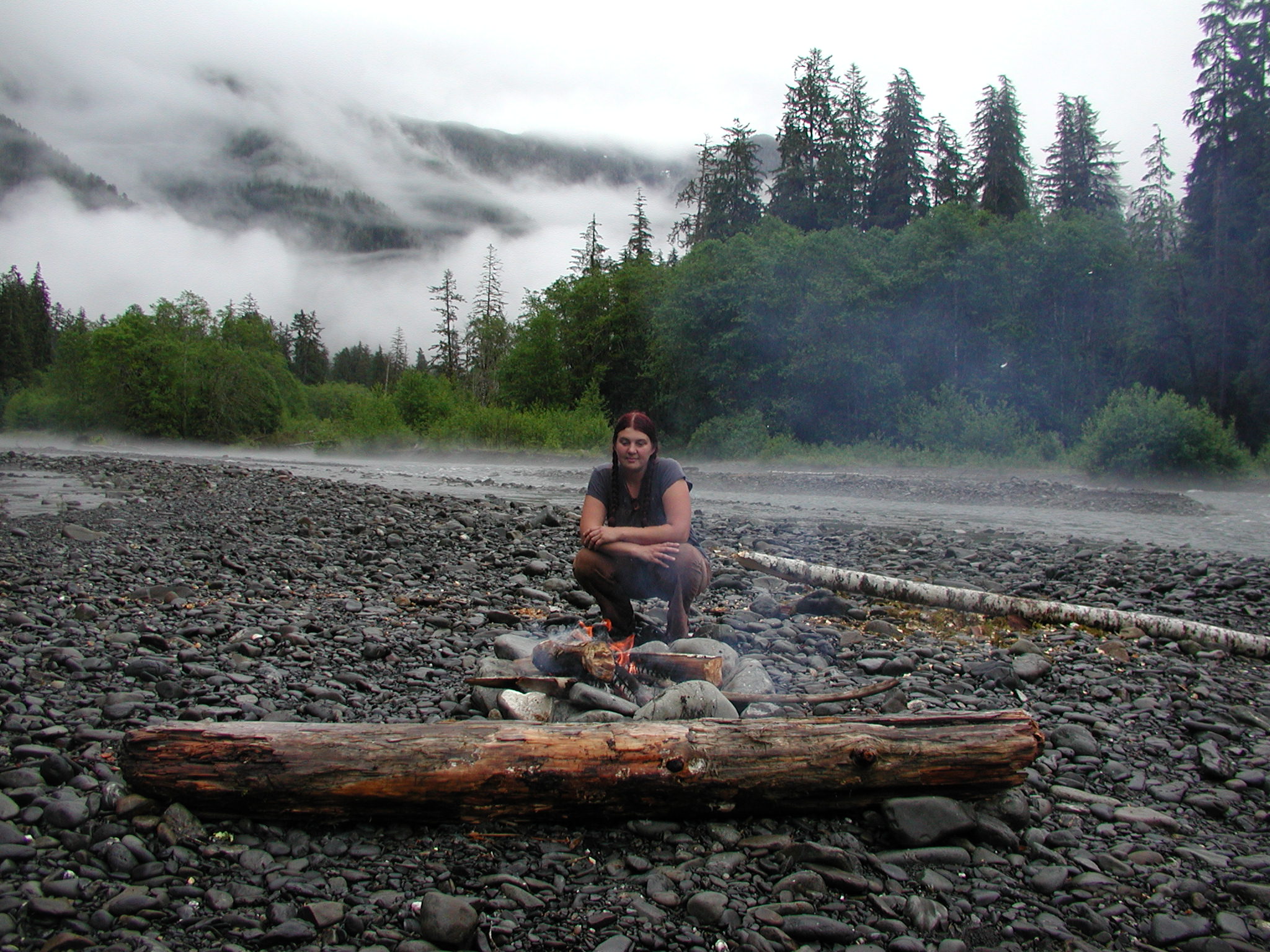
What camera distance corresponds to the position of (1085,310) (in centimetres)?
3331

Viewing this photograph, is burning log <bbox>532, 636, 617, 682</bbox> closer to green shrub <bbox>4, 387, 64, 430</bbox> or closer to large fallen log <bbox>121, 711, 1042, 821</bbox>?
large fallen log <bbox>121, 711, 1042, 821</bbox>

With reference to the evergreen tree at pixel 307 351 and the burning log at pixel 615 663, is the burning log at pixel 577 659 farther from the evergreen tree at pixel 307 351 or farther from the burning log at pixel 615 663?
the evergreen tree at pixel 307 351

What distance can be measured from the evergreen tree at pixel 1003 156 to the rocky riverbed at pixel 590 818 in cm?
4454

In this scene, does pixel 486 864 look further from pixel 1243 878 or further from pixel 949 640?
pixel 949 640

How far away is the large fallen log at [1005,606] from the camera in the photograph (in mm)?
5320

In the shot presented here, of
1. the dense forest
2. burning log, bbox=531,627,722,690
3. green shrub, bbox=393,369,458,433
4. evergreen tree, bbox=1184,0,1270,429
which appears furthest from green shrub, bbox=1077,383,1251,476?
green shrub, bbox=393,369,458,433

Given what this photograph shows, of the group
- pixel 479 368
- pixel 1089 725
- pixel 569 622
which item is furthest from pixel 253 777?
pixel 479 368

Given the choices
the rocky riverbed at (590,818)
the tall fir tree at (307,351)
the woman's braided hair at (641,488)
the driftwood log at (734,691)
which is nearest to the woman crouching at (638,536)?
the woman's braided hair at (641,488)

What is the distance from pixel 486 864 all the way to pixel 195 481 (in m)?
16.7

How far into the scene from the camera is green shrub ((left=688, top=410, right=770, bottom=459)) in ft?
110

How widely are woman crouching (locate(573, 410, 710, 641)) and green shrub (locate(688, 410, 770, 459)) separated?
2814cm

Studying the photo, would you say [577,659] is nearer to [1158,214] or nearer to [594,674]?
[594,674]

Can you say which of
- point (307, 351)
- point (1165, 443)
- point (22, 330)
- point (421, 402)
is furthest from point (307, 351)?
point (1165, 443)

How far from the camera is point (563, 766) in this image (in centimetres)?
278
